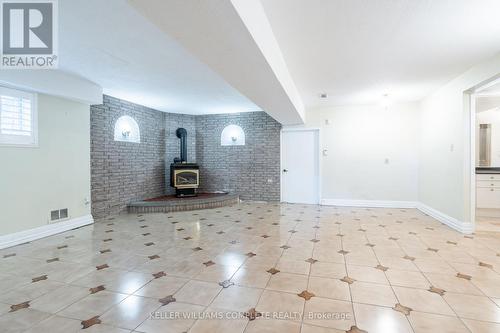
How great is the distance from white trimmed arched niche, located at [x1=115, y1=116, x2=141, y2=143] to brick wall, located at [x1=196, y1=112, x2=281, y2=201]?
6.15ft

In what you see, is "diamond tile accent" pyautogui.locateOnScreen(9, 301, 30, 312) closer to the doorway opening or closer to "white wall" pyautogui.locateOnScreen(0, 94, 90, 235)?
"white wall" pyautogui.locateOnScreen(0, 94, 90, 235)

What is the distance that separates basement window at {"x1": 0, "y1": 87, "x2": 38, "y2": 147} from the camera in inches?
141

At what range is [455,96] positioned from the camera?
4.27 meters

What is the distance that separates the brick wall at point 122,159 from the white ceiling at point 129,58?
0.46m

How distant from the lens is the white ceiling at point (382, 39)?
7.29ft

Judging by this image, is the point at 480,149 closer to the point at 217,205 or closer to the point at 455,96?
the point at 455,96

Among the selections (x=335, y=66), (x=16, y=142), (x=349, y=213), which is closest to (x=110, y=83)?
(x=16, y=142)

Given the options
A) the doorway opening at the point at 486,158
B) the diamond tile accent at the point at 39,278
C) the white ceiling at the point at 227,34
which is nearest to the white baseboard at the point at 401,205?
the doorway opening at the point at 486,158

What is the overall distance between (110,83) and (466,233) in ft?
21.4

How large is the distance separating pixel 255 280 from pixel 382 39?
2.98 m

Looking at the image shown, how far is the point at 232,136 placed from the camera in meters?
7.35

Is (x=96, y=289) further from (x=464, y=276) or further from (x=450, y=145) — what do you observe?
(x=450, y=145)

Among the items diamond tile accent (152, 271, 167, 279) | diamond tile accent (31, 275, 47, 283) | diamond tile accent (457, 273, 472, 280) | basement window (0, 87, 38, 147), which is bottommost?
diamond tile accent (31, 275, 47, 283)

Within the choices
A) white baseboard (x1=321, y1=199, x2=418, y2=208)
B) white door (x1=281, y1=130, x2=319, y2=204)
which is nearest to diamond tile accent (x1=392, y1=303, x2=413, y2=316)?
white baseboard (x1=321, y1=199, x2=418, y2=208)
